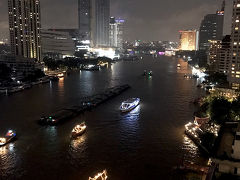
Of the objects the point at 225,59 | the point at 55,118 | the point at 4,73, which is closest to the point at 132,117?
the point at 55,118

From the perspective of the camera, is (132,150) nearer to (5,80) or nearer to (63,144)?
(63,144)

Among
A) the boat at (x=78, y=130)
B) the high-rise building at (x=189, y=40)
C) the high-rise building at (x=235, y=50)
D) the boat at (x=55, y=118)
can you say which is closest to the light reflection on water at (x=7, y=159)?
the boat at (x=78, y=130)

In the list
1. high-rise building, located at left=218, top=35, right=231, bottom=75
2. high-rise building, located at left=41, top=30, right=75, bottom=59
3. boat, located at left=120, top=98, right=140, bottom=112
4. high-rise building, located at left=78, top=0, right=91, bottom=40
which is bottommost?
boat, located at left=120, top=98, right=140, bottom=112

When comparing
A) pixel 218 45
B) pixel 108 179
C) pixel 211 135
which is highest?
pixel 218 45

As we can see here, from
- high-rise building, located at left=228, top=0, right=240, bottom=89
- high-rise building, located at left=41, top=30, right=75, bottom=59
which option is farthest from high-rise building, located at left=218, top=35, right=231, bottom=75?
high-rise building, located at left=41, top=30, right=75, bottom=59

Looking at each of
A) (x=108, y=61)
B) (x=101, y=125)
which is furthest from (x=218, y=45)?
(x=101, y=125)

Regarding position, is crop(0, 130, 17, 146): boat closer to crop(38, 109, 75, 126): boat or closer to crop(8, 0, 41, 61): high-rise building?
crop(38, 109, 75, 126): boat

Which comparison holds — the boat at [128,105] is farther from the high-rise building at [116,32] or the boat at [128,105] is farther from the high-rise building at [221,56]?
the high-rise building at [116,32]
